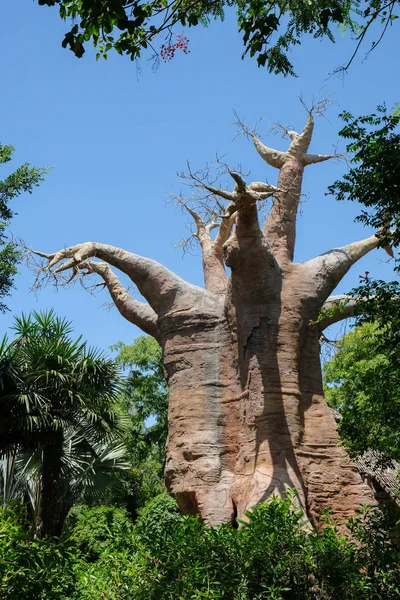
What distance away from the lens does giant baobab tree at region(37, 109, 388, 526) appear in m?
9.49

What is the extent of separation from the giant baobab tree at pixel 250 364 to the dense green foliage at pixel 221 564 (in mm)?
2341

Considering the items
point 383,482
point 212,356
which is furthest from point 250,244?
point 383,482

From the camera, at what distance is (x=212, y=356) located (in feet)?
34.1

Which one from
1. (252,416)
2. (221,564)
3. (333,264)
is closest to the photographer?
(221,564)

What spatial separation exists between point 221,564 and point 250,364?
13.4 ft

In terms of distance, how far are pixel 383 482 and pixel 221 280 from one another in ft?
21.5

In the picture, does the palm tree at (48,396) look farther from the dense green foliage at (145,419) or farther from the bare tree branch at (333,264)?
the dense green foliage at (145,419)

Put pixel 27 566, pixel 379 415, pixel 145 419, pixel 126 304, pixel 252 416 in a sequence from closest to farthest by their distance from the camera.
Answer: pixel 27 566, pixel 379 415, pixel 252 416, pixel 126 304, pixel 145 419

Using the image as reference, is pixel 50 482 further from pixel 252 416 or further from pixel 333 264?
pixel 333 264

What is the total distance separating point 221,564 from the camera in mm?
6070

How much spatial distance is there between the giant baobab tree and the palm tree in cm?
218

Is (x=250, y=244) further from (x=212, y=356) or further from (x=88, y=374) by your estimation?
(x=88, y=374)

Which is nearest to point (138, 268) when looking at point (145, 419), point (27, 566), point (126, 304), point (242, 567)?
point (126, 304)

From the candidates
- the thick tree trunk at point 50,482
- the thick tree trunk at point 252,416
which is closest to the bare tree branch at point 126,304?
the thick tree trunk at point 252,416
